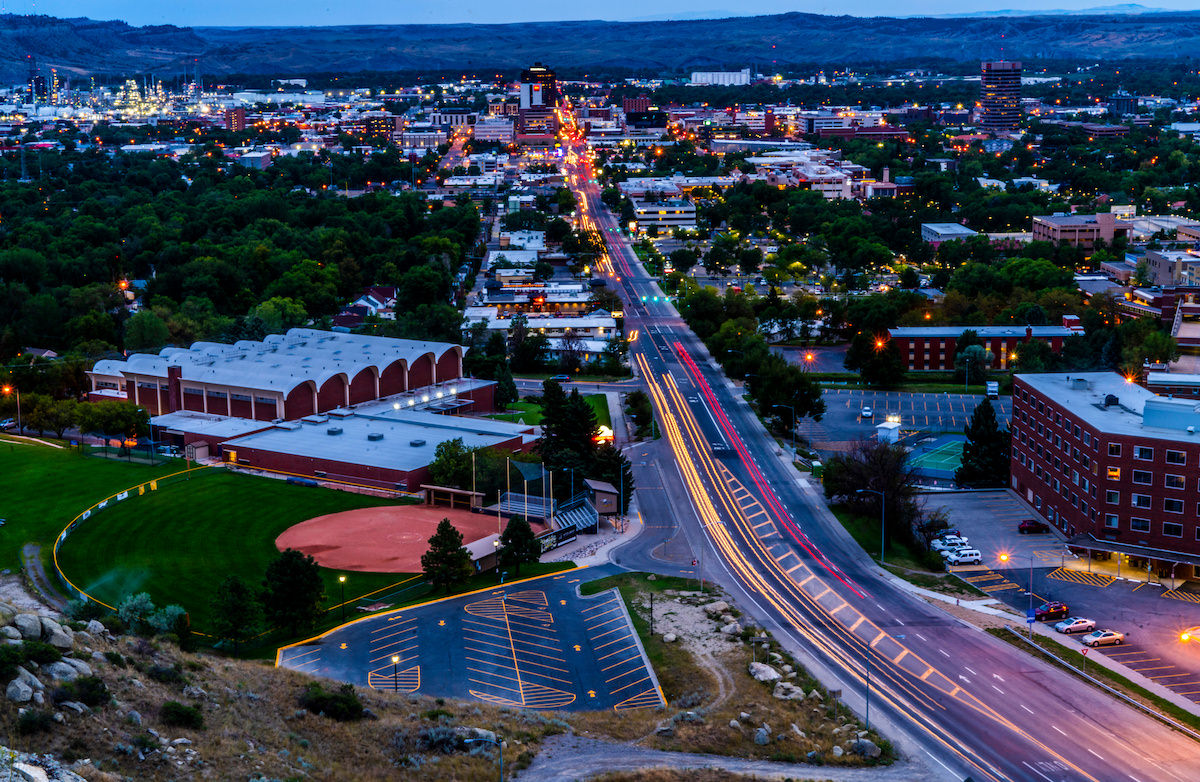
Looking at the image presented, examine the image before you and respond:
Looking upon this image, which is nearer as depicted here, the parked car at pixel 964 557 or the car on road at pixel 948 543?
the parked car at pixel 964 557

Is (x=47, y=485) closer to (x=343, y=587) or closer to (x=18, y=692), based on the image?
(x=343, y=587)

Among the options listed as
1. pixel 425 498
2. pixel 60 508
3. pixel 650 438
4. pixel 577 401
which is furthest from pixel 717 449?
pixel 60 508

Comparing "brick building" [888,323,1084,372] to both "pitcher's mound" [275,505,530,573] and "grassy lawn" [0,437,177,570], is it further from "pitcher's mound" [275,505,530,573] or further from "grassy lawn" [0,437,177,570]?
"grassy lawn" [0,437,177,570]

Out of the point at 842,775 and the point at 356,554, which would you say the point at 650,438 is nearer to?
the point at 356,554

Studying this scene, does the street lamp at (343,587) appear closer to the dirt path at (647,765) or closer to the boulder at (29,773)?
the dirt path at (647,765)

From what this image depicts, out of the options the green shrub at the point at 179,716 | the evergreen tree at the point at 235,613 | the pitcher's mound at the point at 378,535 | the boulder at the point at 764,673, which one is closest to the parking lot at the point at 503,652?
the evergreen tree at the point at 235,613

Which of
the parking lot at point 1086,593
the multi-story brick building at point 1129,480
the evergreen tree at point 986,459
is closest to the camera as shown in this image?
the parking lot at point 1086,593

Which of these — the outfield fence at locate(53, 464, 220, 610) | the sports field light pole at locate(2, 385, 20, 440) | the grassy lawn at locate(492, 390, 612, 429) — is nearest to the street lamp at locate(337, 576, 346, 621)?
the outfield fence at locate(53, 464, 220, 610)
